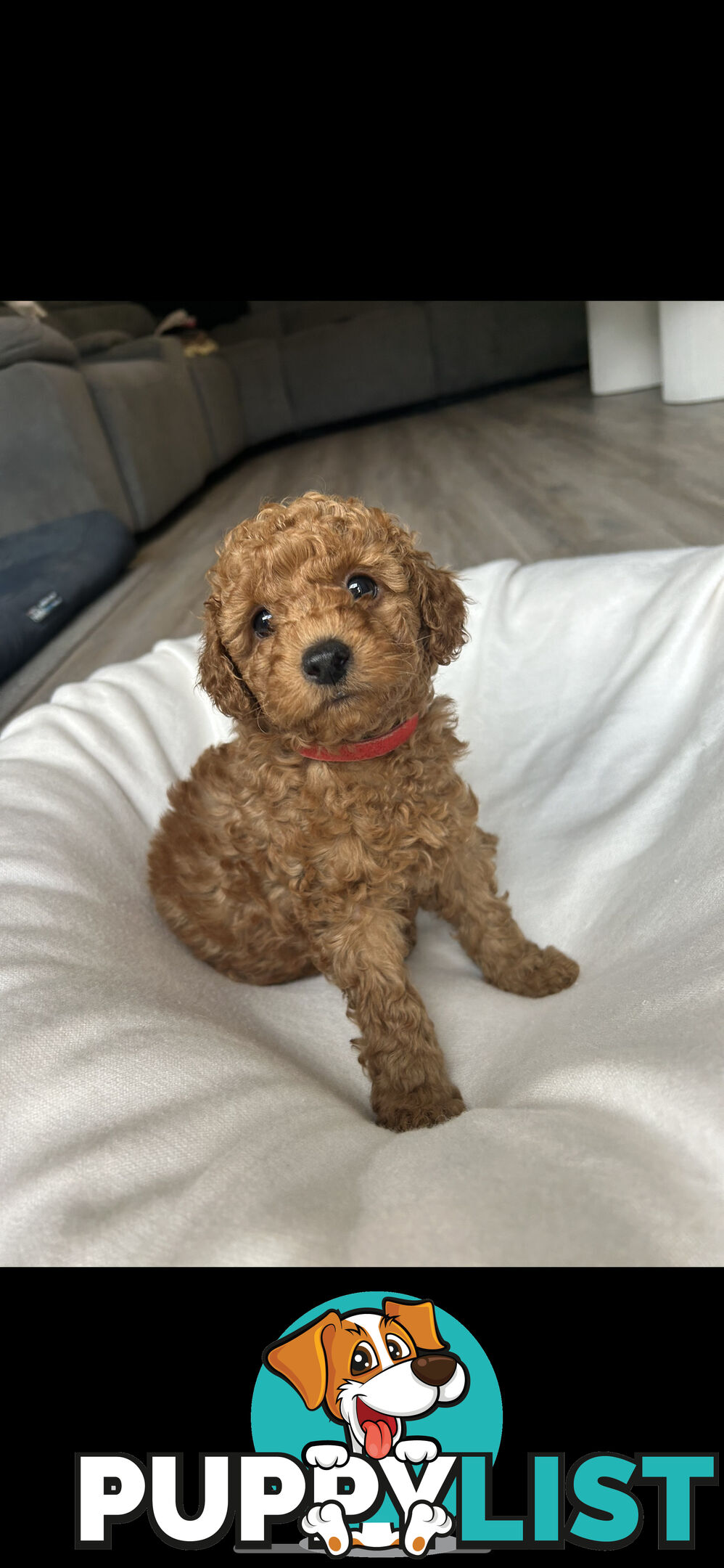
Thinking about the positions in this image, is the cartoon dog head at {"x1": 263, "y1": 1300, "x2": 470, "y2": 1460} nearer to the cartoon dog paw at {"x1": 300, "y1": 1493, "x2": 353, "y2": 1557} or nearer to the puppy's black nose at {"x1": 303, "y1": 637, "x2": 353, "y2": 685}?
the cartoon dog paw at {"x1": 300, "y1": 1493, "x2": 353, "y2": 1557}

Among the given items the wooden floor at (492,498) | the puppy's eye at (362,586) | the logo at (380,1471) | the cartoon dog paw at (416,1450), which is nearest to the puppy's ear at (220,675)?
the puppy's eye at (362,586)

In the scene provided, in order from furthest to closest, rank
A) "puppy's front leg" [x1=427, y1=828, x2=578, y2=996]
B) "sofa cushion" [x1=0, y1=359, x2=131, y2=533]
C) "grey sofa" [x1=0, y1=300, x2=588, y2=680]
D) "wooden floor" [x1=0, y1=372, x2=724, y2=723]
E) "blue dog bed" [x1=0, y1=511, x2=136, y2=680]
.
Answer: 1. "wooden floor" [x1=0, y1=372, x2=724, y2=723]
2. "grey sofa" [x1=0, y1=300, x2=588, y2=680]
3. "sofa cushion" [x1=0, y1=359, x2=131, y2=533]
4. "blue dog bed" [x1=0, y1=511, x2=136, y2=680]
5. "puppy's front leg" [x1=427, y1=828, x2=578, y2=996]

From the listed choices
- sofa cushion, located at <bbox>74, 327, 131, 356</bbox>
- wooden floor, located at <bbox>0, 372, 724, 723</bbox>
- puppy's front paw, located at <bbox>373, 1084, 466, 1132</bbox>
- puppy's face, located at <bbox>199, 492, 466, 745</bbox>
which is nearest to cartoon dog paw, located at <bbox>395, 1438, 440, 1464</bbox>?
puppy's front paw, located at <bbox>373, 1084, 466, 1132</bbox>

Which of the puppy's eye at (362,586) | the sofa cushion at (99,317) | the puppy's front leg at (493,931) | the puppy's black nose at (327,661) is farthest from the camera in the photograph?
the sofa cushion at (99,317)

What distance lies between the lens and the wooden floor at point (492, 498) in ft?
11.5

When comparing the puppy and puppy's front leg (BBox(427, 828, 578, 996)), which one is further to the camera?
puppy's front leg (BBox(427, 828, 578, 996))

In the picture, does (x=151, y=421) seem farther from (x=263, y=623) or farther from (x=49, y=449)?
(x=263, y=623)

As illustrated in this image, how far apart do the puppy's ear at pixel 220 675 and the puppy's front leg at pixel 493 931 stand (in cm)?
48

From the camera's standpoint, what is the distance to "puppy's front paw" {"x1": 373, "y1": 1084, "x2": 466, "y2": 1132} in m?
1.42

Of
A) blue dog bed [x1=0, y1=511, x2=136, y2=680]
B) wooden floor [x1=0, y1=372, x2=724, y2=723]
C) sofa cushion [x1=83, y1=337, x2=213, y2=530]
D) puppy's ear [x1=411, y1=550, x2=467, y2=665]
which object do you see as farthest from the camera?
sofa cushion [x1=83, y1=337, x2=213, y2=530]

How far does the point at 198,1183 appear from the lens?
3.55 feet

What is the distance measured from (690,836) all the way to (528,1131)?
741 millimetres

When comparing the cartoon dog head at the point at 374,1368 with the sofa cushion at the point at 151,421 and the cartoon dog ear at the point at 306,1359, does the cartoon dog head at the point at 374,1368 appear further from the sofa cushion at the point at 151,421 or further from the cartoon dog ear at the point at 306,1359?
the sofa cushion at the point at 151,421
